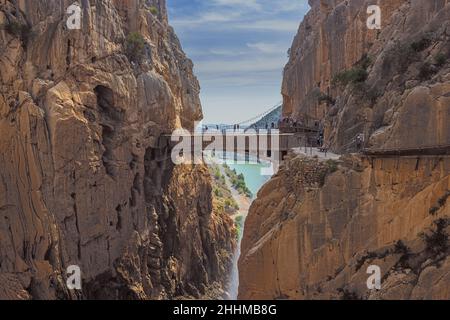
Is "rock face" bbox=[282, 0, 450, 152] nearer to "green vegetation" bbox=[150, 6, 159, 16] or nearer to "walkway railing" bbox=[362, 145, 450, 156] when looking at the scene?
"walkway railing" bbox=[362, 145, 450, 156]

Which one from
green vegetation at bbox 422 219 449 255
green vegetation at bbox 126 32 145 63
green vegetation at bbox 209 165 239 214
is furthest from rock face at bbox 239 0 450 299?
green vegetation at bbox 209 165 239 214

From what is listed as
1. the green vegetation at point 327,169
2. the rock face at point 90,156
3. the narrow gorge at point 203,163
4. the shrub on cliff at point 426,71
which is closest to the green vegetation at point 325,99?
the narrow gorge at point 203,163

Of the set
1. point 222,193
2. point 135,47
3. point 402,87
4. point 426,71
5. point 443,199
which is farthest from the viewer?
point 222,193

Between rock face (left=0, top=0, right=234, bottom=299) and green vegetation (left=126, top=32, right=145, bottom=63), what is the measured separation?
0.07 metres

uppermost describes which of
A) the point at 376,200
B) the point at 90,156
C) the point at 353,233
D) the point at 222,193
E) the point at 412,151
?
the point at 412,151

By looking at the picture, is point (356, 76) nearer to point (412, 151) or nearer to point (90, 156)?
point (412, 151)

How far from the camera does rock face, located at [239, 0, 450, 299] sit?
20391mm

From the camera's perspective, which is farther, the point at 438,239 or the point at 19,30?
the point at 19,30

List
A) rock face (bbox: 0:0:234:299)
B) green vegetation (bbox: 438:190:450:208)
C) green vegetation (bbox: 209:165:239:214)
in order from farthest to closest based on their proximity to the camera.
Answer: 1. green vegetation (bbox: 209:165:239:214)
2. rock face (bbox: 0:0:234:299)
3. green vegetation (bbox: 438:190:450:208)

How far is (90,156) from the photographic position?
36062mm

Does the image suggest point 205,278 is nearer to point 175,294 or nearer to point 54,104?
point 175,294

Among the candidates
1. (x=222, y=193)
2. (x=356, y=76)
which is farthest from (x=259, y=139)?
(x=222, y=193)

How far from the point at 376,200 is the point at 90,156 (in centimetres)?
1961

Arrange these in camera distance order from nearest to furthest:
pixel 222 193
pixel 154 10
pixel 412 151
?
pixel 412 151 < pixel 154 10 < pixel 222 193
